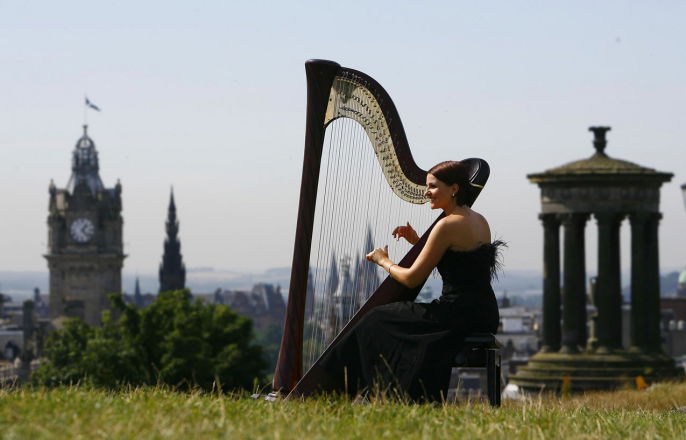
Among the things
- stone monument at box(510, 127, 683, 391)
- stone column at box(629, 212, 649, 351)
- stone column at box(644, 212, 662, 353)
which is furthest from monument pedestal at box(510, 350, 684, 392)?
stone column at box(629, 212, 649, 351)

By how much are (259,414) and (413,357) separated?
6.65 feet

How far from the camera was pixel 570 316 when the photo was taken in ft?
173

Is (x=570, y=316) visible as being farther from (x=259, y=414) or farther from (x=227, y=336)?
(x=259, y=414)

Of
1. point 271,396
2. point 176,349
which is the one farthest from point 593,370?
point 271,396

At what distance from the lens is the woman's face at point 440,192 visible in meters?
12.8

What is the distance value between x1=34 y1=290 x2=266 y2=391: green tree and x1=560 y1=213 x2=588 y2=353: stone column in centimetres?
1597

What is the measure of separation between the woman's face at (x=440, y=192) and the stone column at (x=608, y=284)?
3882 centimetres

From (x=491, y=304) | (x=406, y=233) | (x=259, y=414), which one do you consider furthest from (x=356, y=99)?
(x=259, y=414)

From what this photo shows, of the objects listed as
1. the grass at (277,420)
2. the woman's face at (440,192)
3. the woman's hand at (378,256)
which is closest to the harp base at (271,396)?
the grass at (277,420)

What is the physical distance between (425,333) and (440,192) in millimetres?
987

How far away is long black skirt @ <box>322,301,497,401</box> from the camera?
12500 millimetres

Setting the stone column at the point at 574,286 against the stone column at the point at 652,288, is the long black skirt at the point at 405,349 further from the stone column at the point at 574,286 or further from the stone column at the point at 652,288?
the stone column at the point at 652,288

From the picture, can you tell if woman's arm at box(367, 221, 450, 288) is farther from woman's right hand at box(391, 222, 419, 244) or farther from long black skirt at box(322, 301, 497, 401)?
woman's right hand at box(391, 222, 419, 244)

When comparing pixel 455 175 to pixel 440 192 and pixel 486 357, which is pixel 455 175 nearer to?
pixel 440 192
